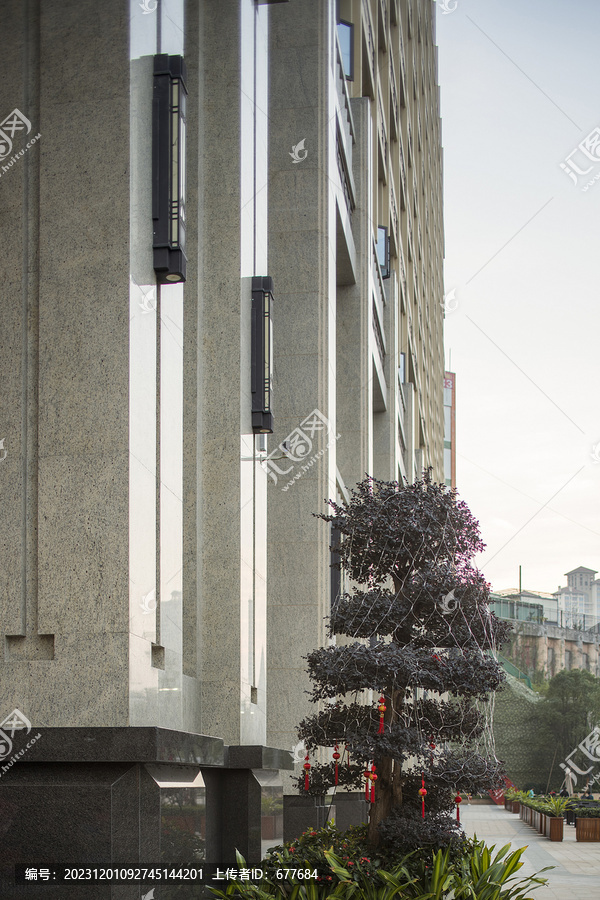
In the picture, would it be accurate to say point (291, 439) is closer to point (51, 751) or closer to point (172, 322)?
point (172, 322)

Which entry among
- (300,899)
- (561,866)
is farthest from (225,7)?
(561,866)

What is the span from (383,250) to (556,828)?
717 inches

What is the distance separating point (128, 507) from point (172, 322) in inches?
80.9

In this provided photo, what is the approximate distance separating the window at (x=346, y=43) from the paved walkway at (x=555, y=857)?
16.2 meters

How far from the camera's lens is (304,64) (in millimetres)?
16109

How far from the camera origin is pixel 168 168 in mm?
7613

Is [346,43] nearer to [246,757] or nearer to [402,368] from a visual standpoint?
[246,757]

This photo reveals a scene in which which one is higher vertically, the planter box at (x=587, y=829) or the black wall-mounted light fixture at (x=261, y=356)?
the black wall-mounted light fixture at (x=261, y=356)

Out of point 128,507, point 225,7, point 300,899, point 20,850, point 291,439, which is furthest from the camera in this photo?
point 291,439

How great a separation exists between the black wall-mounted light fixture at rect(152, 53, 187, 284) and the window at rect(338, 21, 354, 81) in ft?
47.7

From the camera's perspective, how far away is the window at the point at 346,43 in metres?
21.3

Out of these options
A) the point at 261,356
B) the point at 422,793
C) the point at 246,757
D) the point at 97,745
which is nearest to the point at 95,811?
the point at 97,745

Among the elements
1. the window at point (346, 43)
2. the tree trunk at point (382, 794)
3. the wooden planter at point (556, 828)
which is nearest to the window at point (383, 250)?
the window at point (346, 43)

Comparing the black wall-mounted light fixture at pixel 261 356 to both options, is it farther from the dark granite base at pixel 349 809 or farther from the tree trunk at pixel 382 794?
the dark granite base at pixel 349 809
